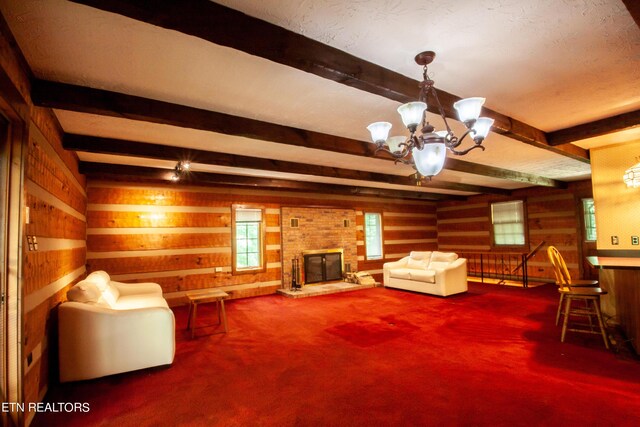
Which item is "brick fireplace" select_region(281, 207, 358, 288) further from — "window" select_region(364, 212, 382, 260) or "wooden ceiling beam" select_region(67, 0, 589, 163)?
"wooden ceiling beam" select_region(67, 0, 589, 163)

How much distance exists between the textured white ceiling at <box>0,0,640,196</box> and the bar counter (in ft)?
5.18

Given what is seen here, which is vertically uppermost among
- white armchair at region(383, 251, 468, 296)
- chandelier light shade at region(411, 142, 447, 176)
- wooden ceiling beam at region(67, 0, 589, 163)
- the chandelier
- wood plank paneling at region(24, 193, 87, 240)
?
wooden ceiling beam at region(67, 0, 589, 163)

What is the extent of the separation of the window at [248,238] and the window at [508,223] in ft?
22.0

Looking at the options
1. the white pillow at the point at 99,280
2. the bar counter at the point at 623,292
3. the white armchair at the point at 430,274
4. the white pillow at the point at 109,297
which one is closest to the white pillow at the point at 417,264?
the white armchair at the point at 430,274

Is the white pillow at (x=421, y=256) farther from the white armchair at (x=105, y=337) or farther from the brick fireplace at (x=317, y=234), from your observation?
the white armchair at (x=105, y=337)

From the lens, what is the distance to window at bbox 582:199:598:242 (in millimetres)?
7402

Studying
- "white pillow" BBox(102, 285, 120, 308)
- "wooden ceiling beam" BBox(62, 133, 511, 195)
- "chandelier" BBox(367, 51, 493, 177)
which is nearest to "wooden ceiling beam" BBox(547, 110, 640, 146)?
"wooden ceiling beam" BBox(62, 133, 511, 195)

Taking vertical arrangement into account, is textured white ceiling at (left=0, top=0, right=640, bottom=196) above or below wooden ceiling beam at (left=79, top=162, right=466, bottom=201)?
above

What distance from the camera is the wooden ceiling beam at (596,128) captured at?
3.29m

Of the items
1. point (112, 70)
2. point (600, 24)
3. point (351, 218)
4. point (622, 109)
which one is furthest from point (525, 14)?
point (351, 218)

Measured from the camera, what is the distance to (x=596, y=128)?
353cm

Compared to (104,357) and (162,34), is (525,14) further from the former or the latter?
(104,357)

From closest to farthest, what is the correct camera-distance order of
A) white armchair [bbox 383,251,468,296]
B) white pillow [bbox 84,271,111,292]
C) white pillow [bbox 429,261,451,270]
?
1. white pillow [bbox 84,271,111,292]
2. white armchair [bbox 383,251,468,296]
3. white pillow [bbox 429,261,451,270]

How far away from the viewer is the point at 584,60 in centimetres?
229
